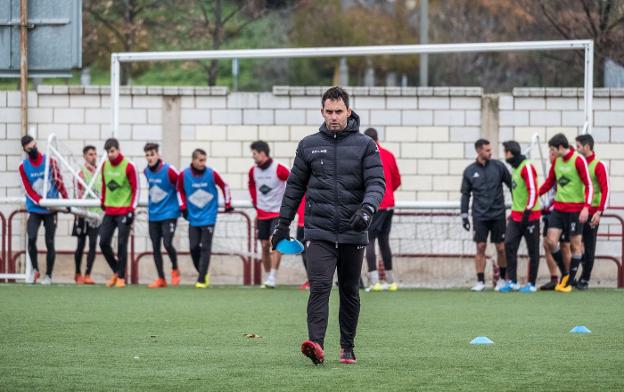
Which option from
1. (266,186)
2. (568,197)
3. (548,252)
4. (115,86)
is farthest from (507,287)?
(115,86)

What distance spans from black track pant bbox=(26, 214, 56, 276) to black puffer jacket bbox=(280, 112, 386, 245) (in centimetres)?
1042

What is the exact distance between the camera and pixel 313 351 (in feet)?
27.4

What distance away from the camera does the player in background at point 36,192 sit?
1825 centimetres

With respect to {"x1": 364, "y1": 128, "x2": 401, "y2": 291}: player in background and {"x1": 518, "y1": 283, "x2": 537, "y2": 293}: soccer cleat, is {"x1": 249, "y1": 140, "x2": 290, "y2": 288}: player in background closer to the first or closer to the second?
{"x1": 364, "y1": 128, "x2": 401, "y2": 291}: player in background

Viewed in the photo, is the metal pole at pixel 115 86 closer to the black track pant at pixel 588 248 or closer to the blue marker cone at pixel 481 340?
the black track pant at pixel 588 248

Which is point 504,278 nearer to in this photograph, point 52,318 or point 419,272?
point 419,272

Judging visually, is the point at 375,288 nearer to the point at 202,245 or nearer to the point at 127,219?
the point at 202,245

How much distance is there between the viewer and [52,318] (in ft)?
39.9

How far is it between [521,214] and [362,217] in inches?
358

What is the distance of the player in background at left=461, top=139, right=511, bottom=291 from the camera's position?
17188 mm

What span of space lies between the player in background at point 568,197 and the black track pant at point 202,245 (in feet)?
15.3

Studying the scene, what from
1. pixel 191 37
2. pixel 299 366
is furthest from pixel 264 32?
pixel 299 366

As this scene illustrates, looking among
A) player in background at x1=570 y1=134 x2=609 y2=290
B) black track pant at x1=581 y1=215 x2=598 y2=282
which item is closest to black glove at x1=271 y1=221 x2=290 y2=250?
player in background at x1=570 y1=134 x2=609 y2=290

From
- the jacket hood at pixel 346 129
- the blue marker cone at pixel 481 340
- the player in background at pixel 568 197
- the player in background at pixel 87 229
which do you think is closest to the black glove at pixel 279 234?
the jacket hood at pixel 346 129
